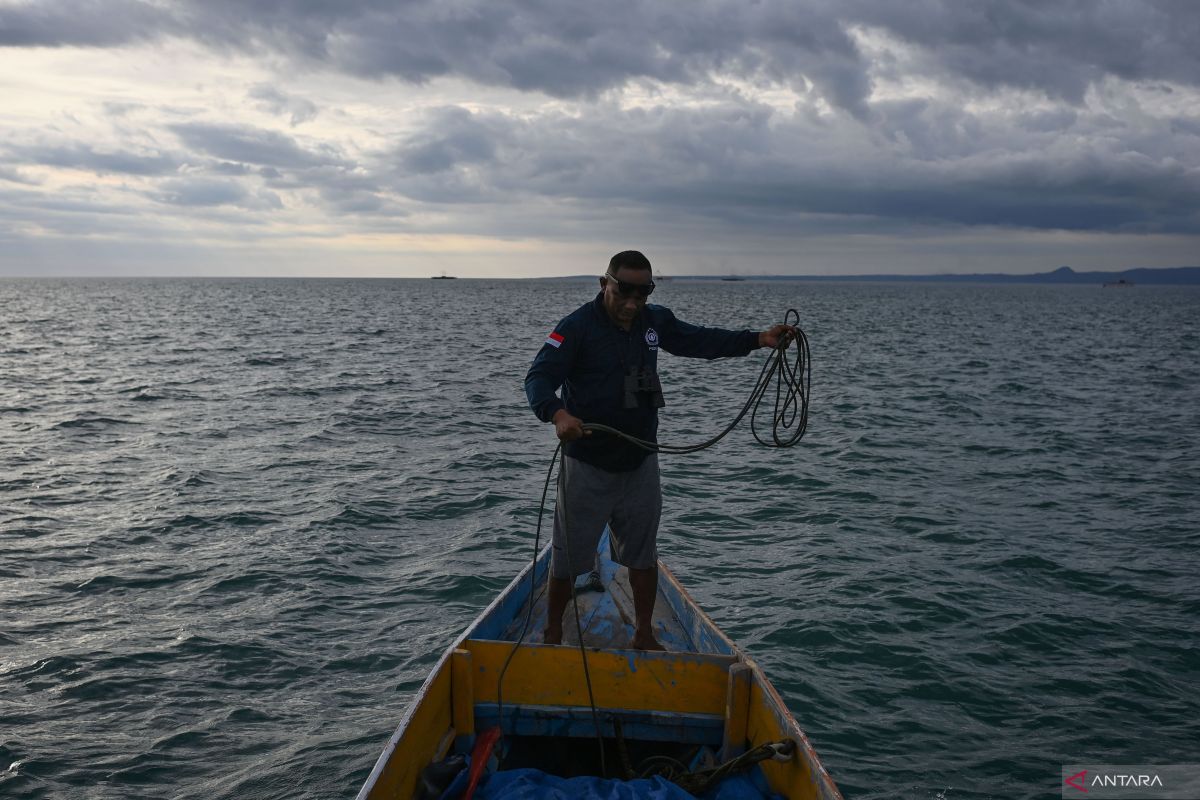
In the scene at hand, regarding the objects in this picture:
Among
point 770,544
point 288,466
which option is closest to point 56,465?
point 288,466

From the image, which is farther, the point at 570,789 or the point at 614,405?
the point at 614,405

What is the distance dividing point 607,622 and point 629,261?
316 cm

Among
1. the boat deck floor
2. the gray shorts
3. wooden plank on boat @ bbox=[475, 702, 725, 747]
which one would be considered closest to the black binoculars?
the gray shorts

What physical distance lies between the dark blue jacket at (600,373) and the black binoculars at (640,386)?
0.11ft

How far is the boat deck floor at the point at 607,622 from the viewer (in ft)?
22.1

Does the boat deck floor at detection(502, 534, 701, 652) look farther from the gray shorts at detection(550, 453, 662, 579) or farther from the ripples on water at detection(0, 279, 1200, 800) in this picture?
the ripples on water at detection(0, 279, 1200, 800)

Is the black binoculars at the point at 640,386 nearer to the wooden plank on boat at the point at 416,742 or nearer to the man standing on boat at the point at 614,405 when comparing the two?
the man standing on boat at the point at 614,405

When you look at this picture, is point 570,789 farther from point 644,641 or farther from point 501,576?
point 501,576

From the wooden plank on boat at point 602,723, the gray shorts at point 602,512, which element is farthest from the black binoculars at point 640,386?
the wooden plank on boat at point 602,723

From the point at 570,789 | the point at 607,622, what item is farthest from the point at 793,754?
the point at 607,622

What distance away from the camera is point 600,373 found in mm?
5453

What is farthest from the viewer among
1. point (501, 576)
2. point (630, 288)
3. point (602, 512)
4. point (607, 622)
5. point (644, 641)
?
point (501, 576)

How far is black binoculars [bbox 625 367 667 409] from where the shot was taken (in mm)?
5457

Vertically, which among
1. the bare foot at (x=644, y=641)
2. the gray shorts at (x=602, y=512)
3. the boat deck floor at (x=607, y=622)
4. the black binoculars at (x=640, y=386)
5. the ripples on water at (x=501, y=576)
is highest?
the black binoculars at (x=640, y=386)
